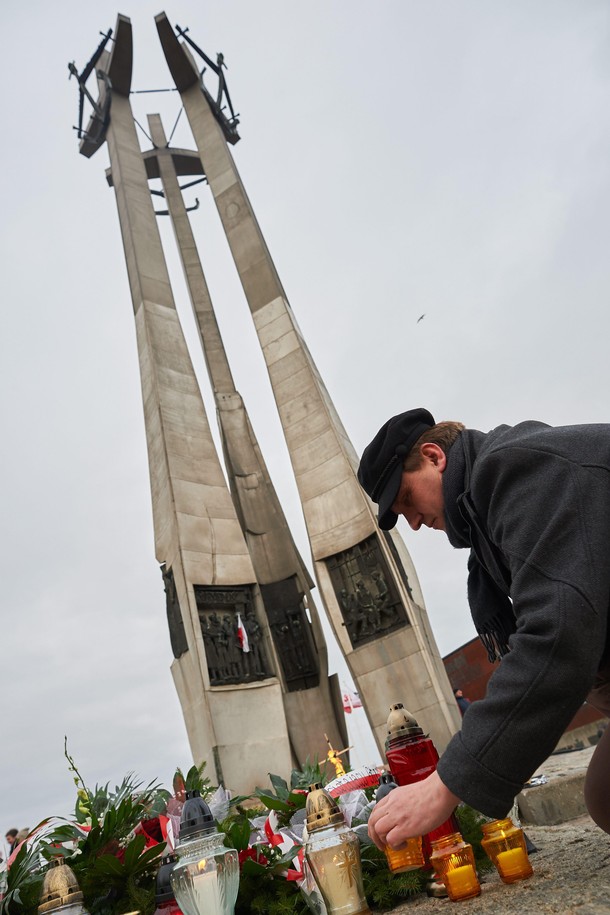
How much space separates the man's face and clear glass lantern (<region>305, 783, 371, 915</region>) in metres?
0.79

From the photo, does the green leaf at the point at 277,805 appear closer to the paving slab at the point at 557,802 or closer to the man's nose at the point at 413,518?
the man's nose at the point at 413,518

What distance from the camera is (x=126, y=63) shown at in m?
14.1

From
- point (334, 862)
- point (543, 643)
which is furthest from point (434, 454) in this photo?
point (334, 862)

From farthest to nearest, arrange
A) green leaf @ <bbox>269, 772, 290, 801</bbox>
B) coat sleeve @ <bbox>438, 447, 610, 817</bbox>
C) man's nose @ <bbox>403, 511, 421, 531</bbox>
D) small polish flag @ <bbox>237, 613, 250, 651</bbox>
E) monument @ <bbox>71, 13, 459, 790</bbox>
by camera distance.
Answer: small polish flag @ <bbox>237, 613, 250, 651</bbox>, monument @ <bbox>71, 13, 459, 790</bbox>, green leaf @ <bbox>269, 772, 290, 801</bbox>, man's nose @ <bbox>403, 511, 421, 531</bbox>, coat sleeve @ <bbox>438, 447, 610, 817</bbox>

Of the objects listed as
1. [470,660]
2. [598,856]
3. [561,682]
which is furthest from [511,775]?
[470,660]

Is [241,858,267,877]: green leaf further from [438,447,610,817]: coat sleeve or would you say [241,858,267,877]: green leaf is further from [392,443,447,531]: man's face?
[392,443,447,531]: man's face

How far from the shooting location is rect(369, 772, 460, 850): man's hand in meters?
1.26

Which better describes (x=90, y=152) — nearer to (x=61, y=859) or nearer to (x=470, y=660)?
(x=470, y=660)

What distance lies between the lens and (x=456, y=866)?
1.81m

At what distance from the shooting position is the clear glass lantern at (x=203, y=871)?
1.56m

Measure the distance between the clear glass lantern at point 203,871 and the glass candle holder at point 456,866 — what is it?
57cm

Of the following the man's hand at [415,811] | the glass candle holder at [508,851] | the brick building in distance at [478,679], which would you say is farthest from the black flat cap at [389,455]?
the brick building in distance at [478,679]

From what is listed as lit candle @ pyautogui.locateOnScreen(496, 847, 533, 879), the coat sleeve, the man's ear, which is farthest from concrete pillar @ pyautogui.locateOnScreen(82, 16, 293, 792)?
the coat sleeve

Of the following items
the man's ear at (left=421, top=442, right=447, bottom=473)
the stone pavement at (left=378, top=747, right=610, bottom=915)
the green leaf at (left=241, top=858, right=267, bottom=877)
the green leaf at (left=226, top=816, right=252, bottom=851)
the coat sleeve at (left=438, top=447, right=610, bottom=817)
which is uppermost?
the man's ear at (left=421, top=442, right=447, bottom=473)
